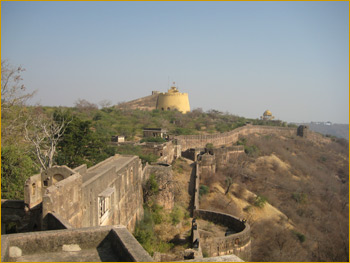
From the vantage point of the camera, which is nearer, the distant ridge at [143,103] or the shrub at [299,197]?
the shrub at [299,197]

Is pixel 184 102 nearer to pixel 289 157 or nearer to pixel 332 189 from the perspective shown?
pixel 289 157

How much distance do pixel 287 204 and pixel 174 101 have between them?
31272mm

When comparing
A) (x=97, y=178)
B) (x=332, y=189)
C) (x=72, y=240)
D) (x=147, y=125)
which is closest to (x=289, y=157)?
(x=332, y=189)

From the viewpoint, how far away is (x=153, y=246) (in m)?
12.6

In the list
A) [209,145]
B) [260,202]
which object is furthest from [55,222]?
[209,145]

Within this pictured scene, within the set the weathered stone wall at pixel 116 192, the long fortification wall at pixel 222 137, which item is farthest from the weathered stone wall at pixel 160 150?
the weathered stone wall at pixel 116 192

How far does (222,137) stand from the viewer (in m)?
35.7

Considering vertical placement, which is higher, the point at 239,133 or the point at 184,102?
the point at 184,102

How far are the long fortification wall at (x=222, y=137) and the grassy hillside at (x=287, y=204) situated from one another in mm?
2698

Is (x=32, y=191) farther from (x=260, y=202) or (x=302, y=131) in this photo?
(x=302, y=131)

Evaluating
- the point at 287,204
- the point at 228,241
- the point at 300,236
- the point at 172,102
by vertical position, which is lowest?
the point at 300,236

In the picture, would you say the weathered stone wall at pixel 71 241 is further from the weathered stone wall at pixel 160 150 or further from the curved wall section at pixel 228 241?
the weathered stone wall at pixel 160 150

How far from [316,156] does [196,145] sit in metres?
19.5

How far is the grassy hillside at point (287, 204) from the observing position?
711 inches
